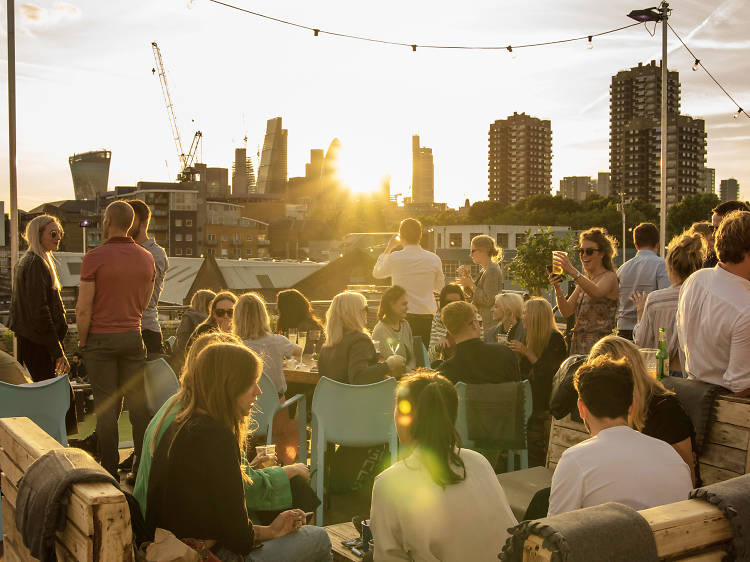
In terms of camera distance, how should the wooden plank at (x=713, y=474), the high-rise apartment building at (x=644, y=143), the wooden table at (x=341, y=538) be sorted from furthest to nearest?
the high-rise apartment building at (x=644, y=143)
the wooden plank at (x=713, y=474)
the wooden table at (x=341, y=538)

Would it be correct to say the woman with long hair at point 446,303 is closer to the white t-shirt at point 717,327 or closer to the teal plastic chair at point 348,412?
the teal plastic chair at point 348,412

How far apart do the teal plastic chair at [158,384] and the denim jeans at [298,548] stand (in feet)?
7.19

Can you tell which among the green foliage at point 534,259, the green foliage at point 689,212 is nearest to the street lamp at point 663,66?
the green foliage at point 534,259

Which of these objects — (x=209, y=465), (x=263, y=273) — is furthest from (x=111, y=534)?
(x=263, y=273)

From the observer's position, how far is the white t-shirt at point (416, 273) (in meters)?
6.64

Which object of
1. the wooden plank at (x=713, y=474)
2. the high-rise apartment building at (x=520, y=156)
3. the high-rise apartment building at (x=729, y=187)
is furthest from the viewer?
the high-rise apartment building at (x=729, y=187)

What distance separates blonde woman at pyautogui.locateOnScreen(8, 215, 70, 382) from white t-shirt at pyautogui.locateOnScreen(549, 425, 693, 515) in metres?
3.91

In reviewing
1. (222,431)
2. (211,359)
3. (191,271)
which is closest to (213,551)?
(222,431)

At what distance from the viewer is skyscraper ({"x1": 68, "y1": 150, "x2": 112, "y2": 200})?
185m

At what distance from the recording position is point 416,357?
6547 millimetres

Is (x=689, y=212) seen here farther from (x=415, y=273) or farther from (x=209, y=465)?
(x=209, y=465)

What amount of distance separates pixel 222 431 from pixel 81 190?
20397cm

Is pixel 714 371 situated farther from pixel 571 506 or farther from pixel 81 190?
pixel 81 190

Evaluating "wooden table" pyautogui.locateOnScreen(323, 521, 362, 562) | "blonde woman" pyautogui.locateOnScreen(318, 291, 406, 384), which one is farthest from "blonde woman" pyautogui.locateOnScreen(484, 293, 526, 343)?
"wooden table" pyautogui.locateOnScreen(323, 521, 362, 562)
